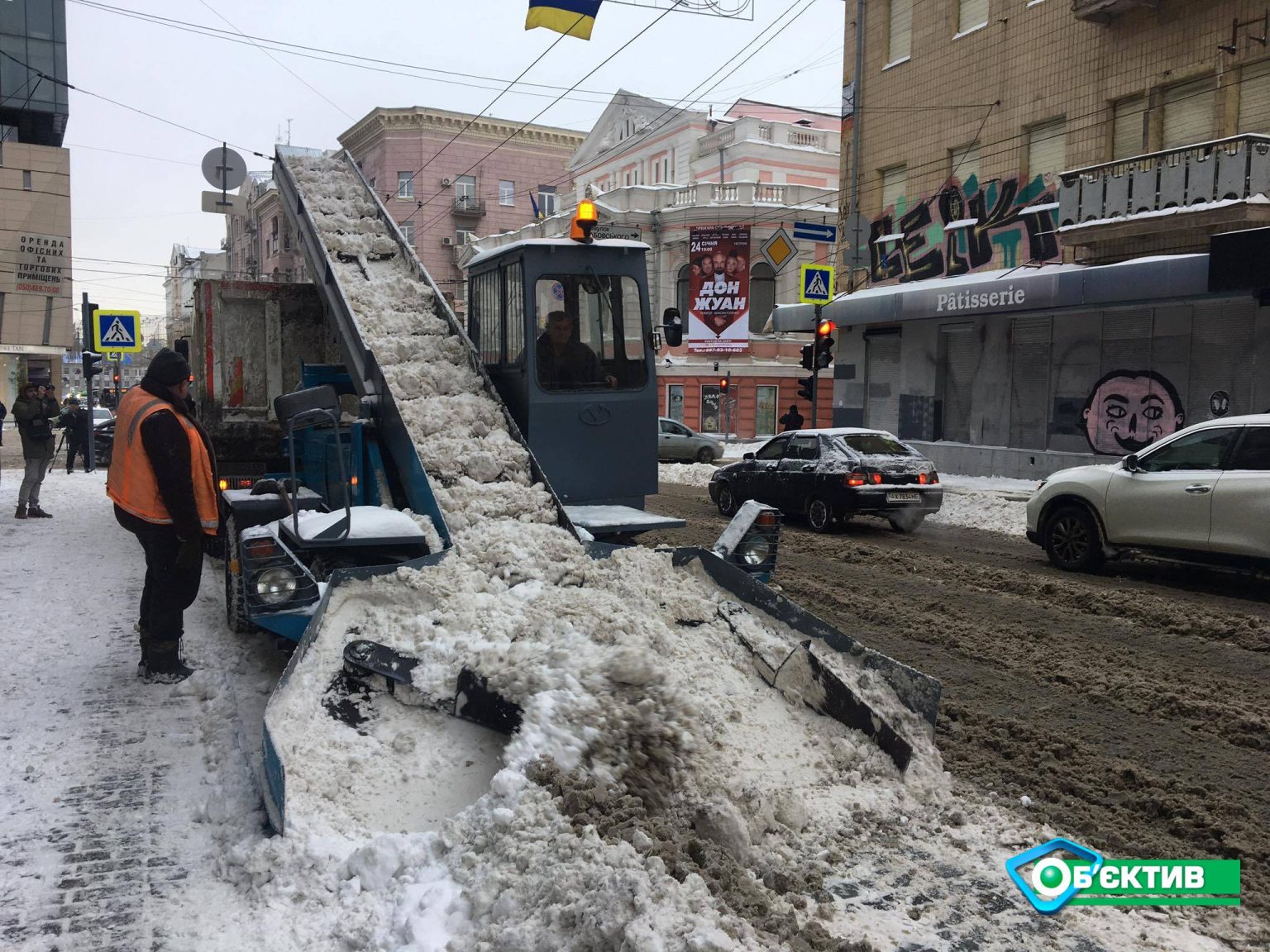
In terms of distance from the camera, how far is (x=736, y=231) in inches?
1522

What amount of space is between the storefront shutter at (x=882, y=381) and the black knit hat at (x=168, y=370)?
21.2 meters

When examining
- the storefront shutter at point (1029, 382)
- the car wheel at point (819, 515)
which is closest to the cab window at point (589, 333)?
the car wheel at point (819, 515)

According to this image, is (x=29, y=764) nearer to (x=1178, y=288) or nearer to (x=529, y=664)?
(x=529, y=664)

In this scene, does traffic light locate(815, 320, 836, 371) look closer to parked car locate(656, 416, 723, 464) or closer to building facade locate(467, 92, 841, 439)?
parked car locate(656, 416, 723, 464)

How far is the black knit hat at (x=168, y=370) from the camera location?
19.6 ft

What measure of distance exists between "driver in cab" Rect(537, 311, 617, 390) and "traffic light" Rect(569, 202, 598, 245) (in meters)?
0.55

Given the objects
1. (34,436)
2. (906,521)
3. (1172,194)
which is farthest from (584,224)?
(1172,194)

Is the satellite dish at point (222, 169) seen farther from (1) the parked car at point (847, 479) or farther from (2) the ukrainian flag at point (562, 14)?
(1) the parked car at point (847, 479)

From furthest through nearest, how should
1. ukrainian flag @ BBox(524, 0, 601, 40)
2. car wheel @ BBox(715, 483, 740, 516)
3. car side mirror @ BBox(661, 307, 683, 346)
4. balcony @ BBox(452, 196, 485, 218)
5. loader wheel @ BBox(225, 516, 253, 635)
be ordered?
balcony @ BBox(452, 196, 485, 218) < car wheel @ BBox(715, 483, 740, 516) < ukrainian flag @ BBox(524, 0, 601, 40) < car side mirror @ BBox(661, 307, 683, 346) < loader wheel @ BBox(225, 516, 253, 635)

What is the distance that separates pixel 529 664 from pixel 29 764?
2548 millimetres

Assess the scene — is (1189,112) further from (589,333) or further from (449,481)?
(449,481)

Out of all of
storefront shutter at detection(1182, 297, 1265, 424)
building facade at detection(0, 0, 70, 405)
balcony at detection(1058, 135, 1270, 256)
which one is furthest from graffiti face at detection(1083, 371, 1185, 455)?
building facade at detection(0, 0, 70, 405)

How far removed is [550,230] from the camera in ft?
143

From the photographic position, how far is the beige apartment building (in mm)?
17266
